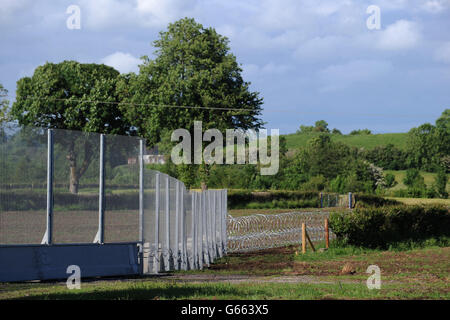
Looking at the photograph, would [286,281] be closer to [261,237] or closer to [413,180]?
[261,237]

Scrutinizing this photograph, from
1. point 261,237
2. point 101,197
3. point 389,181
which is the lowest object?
point 261,237

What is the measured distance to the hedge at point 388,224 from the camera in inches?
974

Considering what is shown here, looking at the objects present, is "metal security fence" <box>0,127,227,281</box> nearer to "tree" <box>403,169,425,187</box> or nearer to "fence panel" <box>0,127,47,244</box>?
"fence panel" <box>0,127,47,244</box>

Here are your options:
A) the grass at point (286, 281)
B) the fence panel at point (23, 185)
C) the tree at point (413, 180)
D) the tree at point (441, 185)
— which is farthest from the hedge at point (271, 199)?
the fence panel at point (23, 185)

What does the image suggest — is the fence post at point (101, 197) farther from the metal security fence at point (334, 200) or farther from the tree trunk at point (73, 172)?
the metal security fence at point (334, 200)

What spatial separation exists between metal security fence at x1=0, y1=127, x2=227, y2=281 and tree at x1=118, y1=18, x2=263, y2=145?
3847 centimetres

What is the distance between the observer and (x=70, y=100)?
5684cm

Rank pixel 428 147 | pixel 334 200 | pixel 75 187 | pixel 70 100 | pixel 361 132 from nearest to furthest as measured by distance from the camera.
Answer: pixel 75 187 → pixel 334 200 → pixel 70 100 → pixel 428 147 → pixel 361 132

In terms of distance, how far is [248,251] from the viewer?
80.6ft

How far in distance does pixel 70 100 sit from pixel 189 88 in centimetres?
1101

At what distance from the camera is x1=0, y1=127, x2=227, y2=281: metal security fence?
11336 mm

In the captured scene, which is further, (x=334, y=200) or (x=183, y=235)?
(x=334, y=200)

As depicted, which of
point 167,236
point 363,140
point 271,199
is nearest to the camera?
point 167,236

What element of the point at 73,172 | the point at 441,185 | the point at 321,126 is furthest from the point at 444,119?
the point at 73,172
